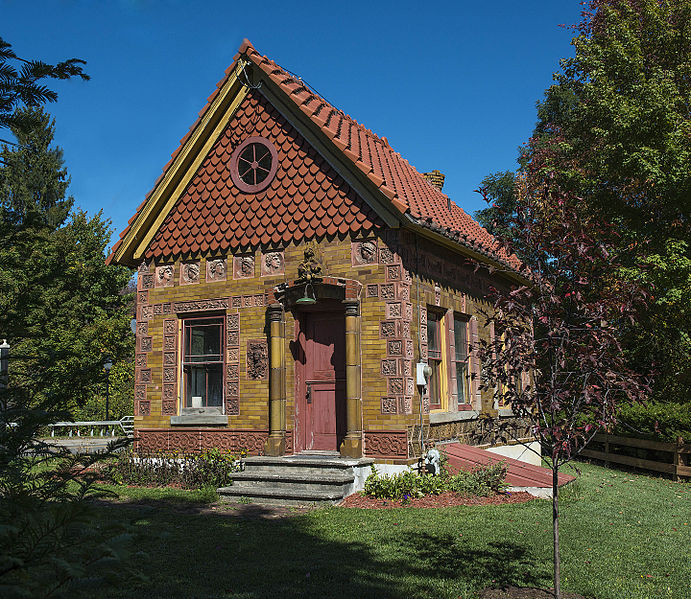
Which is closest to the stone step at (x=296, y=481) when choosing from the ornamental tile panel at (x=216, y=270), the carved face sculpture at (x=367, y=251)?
the carved face sculpture at (x=367, y=251)

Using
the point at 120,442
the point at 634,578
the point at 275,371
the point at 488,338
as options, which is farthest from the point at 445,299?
the point at 120,442

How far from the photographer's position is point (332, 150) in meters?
12.1

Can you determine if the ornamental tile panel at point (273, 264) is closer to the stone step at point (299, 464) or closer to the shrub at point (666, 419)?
the stone step at point (299, 464)

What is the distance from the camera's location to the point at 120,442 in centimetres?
346

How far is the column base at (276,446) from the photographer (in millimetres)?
11672

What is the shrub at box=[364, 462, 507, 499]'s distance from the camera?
1032 cm

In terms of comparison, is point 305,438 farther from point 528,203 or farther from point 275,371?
→ point 528,203

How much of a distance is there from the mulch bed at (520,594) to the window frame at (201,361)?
825cm

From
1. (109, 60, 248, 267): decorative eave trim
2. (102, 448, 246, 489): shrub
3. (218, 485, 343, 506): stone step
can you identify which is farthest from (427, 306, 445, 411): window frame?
(109, 60, 248, 267): decorative eave trim

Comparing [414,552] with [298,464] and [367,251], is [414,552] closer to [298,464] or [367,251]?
[298,464]

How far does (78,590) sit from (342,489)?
25.6ft

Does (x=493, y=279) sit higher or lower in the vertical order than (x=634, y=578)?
higher

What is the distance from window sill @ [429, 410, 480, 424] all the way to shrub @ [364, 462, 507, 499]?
1.22 metres

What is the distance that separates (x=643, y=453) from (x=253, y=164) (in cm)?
1202
